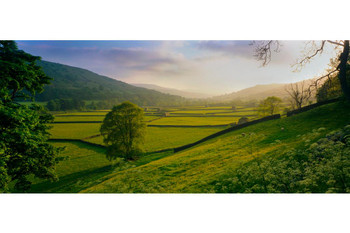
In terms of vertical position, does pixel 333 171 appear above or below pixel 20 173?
above

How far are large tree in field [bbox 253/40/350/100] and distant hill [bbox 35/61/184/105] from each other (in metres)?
6.25

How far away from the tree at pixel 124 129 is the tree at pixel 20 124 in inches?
159

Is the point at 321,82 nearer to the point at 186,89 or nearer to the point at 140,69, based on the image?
the point at 186,89

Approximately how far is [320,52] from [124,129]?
12.1 m

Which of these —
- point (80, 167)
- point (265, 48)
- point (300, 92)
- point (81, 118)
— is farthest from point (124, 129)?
point (300, 92)

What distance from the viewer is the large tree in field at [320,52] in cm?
663

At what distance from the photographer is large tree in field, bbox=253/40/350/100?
6633mm

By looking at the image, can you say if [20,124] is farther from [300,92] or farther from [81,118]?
[300,92]

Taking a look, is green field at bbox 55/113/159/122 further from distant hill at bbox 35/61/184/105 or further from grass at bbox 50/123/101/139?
distant hill at bbox 35/61/184/105

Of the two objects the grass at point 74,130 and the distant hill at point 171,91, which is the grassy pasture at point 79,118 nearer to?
the grass at point 74,130

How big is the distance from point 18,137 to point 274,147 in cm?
932

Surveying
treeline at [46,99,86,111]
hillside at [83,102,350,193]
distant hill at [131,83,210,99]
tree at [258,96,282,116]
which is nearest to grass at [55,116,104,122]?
treeline at [46,99,86,111]
